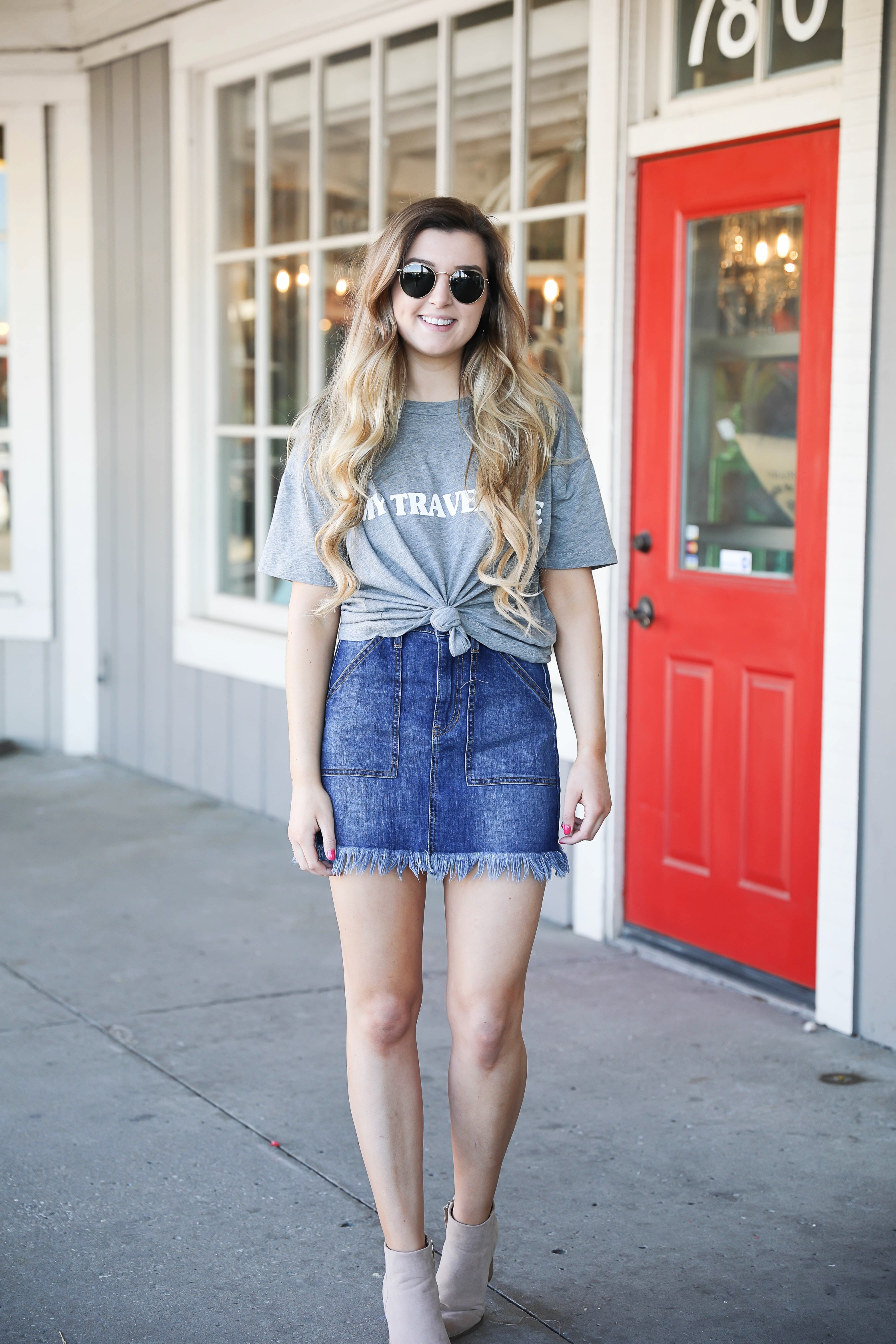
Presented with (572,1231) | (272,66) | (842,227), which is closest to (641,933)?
(572,1231)

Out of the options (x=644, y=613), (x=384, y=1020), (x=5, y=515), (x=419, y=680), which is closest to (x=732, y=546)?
(x=644, y=613)

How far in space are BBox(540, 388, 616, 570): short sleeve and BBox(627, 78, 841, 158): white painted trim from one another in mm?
1652

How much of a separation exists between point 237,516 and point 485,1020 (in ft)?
13.1

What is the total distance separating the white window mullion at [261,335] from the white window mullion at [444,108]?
3.53ft

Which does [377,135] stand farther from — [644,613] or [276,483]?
[644,613]

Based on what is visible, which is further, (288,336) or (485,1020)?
(288,336)

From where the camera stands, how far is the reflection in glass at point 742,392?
3627mm

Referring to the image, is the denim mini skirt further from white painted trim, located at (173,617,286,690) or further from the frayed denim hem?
white painted trim, located at (173,617,286,690)

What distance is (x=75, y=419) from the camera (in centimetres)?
649

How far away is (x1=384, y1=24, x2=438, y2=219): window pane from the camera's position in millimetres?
4754

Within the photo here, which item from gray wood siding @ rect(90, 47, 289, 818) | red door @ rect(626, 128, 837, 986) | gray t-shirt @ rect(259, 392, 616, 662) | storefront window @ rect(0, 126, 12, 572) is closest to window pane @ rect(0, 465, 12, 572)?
storefront window @ rect(0, 126, 12, 572)

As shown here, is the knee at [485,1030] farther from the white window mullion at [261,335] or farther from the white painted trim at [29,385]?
the white painted trim at [29,385]

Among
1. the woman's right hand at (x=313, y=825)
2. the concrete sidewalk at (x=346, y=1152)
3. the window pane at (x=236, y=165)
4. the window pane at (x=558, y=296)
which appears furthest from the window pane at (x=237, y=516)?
the woman's right hand at (x=313, y=825)

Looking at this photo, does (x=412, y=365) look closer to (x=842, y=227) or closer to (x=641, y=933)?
(x=842, y=227)
